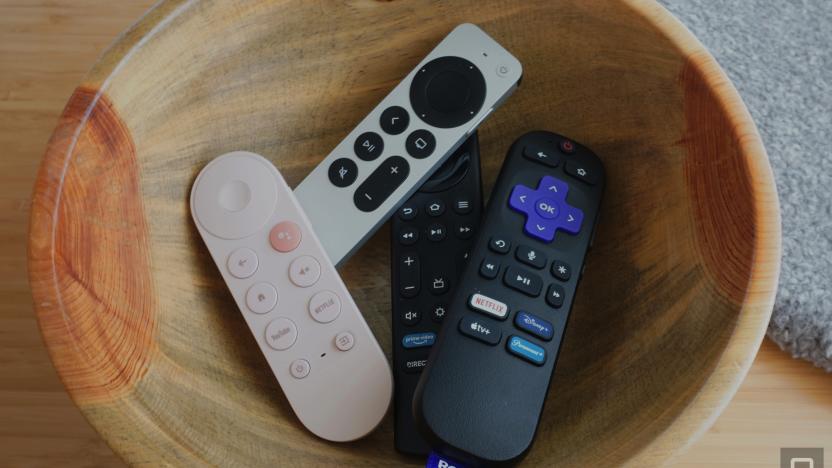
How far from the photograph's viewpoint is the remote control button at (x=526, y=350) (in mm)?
340

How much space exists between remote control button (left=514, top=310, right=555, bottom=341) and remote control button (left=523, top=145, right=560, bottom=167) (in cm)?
8

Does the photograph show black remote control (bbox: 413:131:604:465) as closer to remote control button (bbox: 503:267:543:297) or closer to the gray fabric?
remote control button (bbox: 503:267:543:297)

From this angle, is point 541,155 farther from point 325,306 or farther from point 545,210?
point 325,306

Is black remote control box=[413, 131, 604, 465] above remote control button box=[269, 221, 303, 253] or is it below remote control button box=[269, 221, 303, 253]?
above

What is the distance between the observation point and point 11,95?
1.79 feet

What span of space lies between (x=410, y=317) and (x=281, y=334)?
0.07m

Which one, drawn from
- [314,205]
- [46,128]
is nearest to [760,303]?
[314,205]

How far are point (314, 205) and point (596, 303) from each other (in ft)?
0.51

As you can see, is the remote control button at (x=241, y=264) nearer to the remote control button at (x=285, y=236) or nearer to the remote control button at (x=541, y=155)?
the remote control button at (x=285, y=236)

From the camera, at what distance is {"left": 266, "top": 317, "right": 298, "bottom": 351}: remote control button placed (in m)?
0.37

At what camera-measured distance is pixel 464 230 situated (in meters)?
A: 0.41

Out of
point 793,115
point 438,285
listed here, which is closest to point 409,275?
point 438,285

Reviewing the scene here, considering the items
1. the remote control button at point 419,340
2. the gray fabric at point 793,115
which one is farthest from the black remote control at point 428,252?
the gray fabric at point 793,115

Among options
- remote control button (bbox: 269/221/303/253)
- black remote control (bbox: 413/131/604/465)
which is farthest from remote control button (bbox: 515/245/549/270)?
remote control button (bbox: 269/221/303/253)
